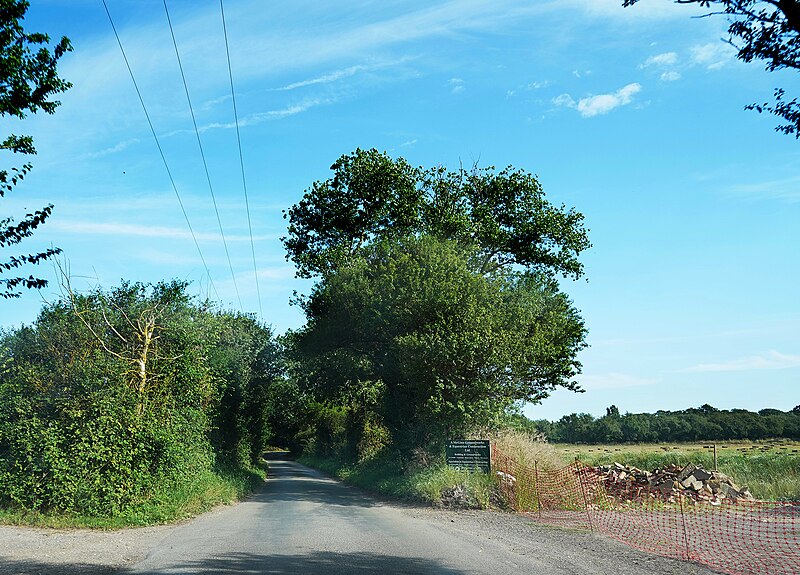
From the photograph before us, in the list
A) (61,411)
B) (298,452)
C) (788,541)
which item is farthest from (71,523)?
(298,452)

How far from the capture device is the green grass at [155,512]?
14516mm

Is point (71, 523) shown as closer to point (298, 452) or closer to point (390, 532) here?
point (390, 532)

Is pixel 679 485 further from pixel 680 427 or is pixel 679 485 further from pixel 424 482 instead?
pixel 680 427

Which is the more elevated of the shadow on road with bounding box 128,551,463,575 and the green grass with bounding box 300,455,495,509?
the green grass with bounding box 300,455,495,509

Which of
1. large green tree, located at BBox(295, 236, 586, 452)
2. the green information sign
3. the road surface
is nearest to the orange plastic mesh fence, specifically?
→ the green information sign

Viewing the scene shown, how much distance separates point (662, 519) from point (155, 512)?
41.5 ft

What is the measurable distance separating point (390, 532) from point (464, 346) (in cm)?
1005

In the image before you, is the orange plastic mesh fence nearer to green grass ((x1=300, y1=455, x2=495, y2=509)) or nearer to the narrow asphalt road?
green grass ((x1=300, y1=455, x2=495, y2=509))

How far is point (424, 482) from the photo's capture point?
22.0 metres

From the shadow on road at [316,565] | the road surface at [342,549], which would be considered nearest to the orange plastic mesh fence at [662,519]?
the road surface at [342,549]

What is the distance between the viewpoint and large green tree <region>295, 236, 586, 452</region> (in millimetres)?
23453

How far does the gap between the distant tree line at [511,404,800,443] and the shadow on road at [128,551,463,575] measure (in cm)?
6500

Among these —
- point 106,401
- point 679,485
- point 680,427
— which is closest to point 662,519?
point 679,485

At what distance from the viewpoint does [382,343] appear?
2844 cm
